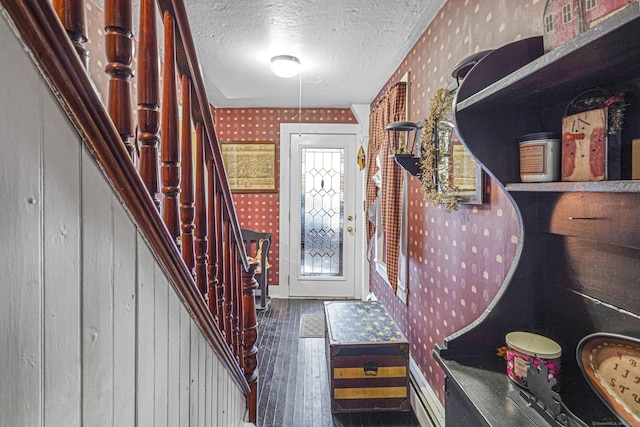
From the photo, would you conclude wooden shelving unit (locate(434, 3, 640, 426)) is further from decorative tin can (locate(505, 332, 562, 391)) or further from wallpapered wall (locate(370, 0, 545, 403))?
wallpapered wall (locate(370, 0, 545, 403))

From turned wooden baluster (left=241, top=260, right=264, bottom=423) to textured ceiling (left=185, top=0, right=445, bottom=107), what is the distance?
151cm

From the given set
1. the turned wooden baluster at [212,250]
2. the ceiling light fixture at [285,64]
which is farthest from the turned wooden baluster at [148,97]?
the ceiling light fixture at [285,64]

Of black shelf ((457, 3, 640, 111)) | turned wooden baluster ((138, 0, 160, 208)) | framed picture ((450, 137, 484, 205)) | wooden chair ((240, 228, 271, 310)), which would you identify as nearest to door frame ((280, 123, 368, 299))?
wooden chair ((240, 228, 271, 310))

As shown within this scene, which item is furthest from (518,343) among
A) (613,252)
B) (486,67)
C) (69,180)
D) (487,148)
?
(69,180)

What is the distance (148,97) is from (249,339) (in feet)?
4.54

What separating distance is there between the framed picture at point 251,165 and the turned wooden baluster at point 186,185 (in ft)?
11.5

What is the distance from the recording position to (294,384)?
2.58 m

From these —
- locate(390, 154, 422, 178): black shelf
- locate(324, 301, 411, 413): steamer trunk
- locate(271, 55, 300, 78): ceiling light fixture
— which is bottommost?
locate(324, 301, 411, 413): steamer trunk

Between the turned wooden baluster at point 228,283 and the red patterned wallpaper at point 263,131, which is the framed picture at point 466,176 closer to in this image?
the turned wooden baluster at point 228,283

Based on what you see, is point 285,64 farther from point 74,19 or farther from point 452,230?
point 74,19

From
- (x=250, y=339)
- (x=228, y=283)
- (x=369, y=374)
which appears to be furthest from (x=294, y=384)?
(x=228, y=283)

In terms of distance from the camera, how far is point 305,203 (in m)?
4.54

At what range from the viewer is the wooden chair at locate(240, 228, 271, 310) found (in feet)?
13.3

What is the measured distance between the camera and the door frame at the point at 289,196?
4461 millimetres
